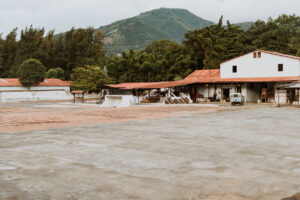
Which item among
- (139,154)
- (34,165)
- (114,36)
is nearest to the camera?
(34,165)

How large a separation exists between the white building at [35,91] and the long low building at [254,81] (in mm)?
25617

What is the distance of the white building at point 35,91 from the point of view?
54125 millimetres

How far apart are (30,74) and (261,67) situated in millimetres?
40072

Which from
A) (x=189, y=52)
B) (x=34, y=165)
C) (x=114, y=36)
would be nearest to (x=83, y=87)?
(x=189, y=52)

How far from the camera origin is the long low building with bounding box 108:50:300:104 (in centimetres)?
3375

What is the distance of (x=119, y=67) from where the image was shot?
182ft

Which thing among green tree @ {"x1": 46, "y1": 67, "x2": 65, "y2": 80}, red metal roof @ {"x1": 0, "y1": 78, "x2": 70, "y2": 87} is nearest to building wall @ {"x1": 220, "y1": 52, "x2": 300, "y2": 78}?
red metal roof @ {"x1": 0, "y1": 78, "x2": 70, "y2": 87}

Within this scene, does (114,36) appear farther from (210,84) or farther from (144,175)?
(144,175)

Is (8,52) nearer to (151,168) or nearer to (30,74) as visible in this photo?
(30,74)

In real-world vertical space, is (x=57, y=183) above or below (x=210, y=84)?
below

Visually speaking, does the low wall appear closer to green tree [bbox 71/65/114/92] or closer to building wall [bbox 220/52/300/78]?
green tree [bbox 71/65/114/92]

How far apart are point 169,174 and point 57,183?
207 cm

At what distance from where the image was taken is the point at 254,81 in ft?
110

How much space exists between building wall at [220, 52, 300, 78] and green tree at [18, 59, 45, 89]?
114 ft
